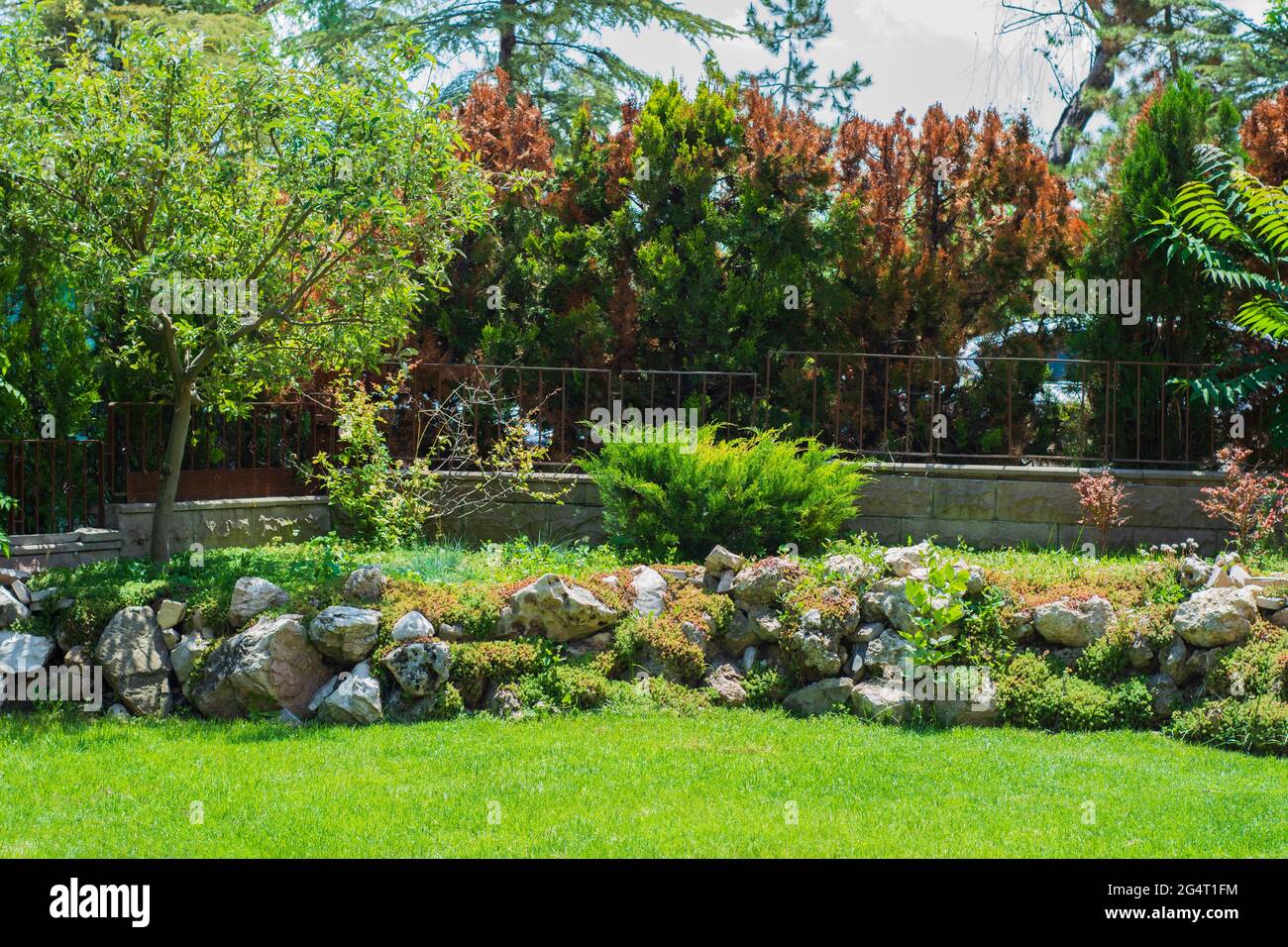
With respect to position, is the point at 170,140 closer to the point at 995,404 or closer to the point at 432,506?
the point at 432,506

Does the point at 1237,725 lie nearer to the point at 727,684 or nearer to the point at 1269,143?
the point at 727,684

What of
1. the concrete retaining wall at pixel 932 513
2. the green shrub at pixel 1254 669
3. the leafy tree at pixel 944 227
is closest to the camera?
the green shrub at pixel 1254 669

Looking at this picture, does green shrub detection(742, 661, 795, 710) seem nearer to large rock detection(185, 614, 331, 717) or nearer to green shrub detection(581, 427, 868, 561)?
green shrub detection(581, 427, 868, 561)

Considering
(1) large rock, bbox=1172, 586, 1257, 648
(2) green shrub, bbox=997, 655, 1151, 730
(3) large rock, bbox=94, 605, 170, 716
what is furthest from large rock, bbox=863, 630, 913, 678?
(3) large rock, bbox=94, 605, 170, 716

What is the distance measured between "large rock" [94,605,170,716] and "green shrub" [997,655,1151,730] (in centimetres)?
508

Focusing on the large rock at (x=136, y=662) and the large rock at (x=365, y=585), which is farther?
the large rock at (x=365, y=585)

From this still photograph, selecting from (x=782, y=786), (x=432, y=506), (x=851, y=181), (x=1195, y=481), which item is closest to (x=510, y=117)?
(x=851, y=181)

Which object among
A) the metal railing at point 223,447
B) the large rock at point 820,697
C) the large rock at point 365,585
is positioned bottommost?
the large rock at point 820,697

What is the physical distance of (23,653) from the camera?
7.24 metres

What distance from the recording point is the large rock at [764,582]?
25.4ft

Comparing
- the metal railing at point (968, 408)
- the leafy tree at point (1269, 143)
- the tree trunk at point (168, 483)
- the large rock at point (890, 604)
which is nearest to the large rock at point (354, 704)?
the tree trunk at point (168, 483)

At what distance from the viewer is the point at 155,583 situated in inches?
303

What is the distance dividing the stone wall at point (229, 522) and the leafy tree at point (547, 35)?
8.61 metres

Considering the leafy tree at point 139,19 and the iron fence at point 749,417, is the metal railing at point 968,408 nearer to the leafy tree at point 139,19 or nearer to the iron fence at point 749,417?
the iron fence at point 749,417
